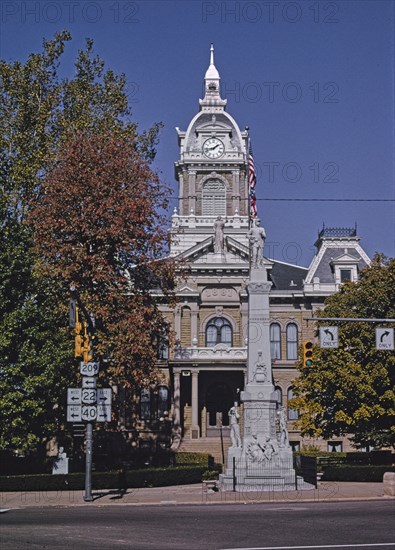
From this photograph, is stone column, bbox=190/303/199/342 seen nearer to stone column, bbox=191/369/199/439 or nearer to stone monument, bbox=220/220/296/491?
stone column, bbox=191/369/199/439

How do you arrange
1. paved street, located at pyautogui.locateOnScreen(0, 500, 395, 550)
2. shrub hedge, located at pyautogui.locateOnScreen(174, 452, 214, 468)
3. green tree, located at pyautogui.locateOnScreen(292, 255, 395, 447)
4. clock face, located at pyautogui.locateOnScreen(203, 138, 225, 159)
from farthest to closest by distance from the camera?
clock face, located at pyautogui.locateOnScreen(203, 138, 225, 159), shrub hedge, located at pyautogui.locateOnScreen(174, 452, 214, 468), green tree, located at pyautogui.locateOnScreen(292, 255, 395, 447), paved street, located at pyautogui.locateOnScreen(0, 500, 395, 550)

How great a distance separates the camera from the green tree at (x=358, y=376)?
41062mm

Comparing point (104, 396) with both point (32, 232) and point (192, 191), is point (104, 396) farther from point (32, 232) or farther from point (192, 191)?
point (192, 191)

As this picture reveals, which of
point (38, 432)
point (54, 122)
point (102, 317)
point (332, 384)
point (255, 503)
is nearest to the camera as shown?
point (255, 503)

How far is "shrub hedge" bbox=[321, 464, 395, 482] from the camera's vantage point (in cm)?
3588

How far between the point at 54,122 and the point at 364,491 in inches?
884

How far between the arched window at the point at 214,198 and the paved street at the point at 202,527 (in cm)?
4549

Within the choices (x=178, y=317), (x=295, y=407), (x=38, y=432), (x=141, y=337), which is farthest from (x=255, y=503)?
(x=178, y=317)

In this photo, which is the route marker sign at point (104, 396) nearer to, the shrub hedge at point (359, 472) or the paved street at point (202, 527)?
the paved street at point (202, 527)

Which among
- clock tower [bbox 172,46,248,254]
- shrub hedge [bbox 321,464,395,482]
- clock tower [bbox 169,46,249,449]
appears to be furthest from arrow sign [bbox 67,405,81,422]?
clock tower [bbox 172,46,248,254]

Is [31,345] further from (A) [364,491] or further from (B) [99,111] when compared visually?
(A) [364,491]

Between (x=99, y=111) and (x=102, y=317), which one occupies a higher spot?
(x=99, y=111)

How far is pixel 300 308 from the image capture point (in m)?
61.3

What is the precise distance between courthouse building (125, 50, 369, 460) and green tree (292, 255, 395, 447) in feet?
39.6
